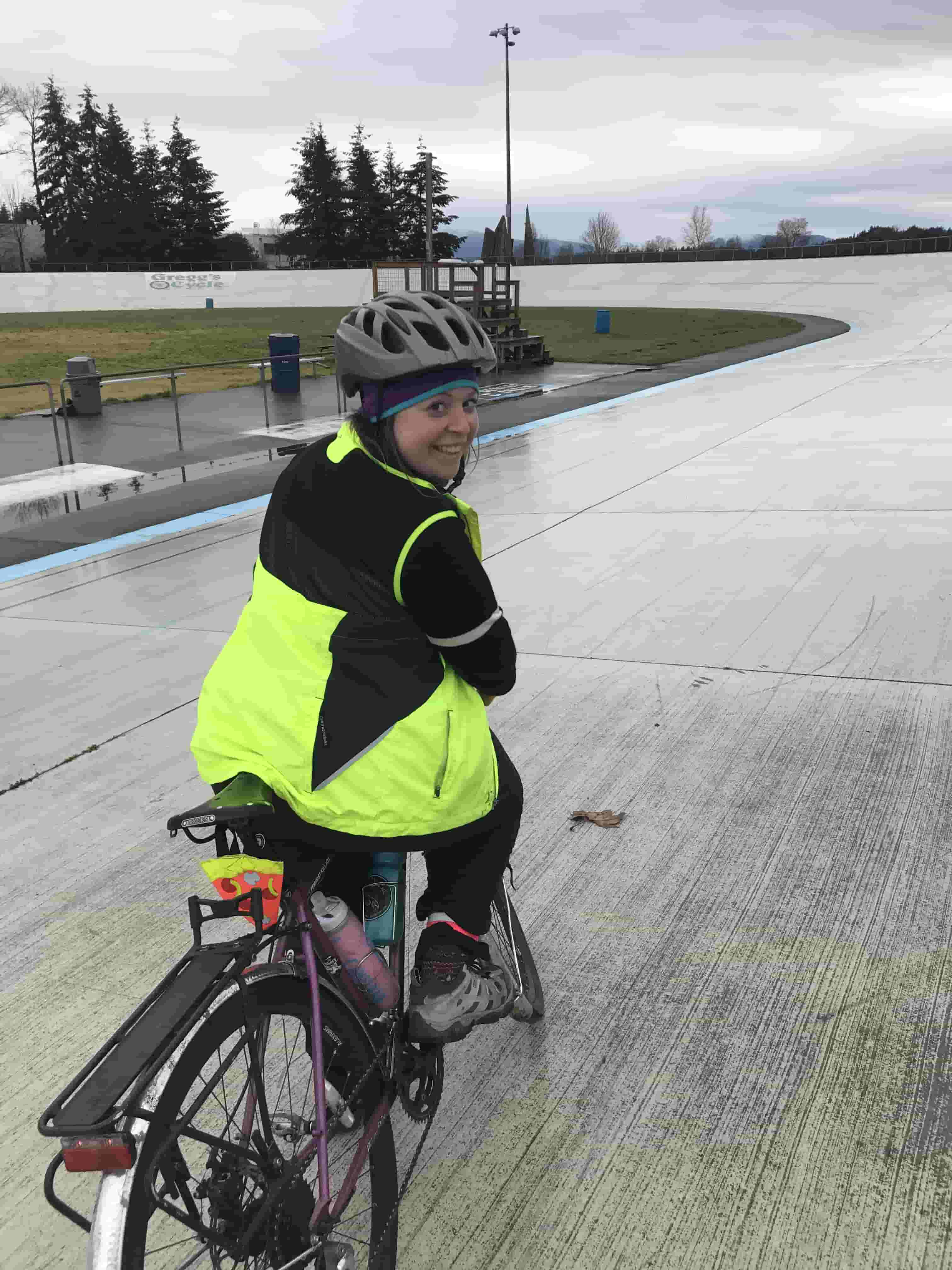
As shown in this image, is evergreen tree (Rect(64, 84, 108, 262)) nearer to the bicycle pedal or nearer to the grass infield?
the grass infield

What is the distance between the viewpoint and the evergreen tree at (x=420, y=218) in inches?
3573

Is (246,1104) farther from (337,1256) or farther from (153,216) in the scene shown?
(153,216)

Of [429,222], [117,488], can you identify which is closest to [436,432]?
[117,488]

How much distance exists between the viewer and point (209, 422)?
1620cm

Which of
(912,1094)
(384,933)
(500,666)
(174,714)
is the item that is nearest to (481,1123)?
(384,933)

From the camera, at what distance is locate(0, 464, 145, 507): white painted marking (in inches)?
430

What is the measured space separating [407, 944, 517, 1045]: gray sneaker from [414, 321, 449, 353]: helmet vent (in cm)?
115

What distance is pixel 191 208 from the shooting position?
90250 millimetres

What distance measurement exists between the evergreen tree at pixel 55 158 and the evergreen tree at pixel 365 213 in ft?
80.7

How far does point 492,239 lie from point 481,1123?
75.5 ft

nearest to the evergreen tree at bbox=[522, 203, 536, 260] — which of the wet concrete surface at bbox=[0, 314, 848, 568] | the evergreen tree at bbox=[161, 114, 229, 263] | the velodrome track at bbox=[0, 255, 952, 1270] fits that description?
the evergreen tree at bbox=[161, 114, 229, 263]

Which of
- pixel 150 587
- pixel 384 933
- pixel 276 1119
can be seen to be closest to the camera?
pixel 276 1119

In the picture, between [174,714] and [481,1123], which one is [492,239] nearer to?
[174,714]

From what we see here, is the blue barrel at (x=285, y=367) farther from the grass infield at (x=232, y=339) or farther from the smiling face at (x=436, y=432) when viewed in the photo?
the smiling face at (x=436, y=432)
